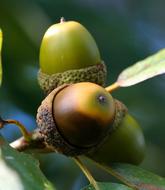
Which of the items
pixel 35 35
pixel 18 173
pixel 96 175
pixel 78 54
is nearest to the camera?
pixel 18 173

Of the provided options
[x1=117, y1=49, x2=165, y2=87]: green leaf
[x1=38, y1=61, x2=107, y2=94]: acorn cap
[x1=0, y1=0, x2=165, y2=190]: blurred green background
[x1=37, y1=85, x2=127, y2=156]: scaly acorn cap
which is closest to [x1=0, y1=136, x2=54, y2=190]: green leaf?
[x1=37, y1=85, x2=127, y2=156]: scaly acorn cap

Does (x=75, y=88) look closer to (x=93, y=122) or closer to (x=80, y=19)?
(x=93, y=122)

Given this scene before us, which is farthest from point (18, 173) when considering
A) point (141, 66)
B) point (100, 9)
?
point (100, 9)

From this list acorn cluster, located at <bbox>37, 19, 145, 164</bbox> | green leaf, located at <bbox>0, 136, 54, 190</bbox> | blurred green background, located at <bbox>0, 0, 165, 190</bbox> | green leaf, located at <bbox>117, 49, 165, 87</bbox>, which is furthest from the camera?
blurred green background, located at <bbox>0, 0, 165, 190</bbox>

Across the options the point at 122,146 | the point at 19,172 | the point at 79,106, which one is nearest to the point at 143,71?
the point at 122,146

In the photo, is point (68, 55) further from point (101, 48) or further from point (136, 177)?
point (101, 48)

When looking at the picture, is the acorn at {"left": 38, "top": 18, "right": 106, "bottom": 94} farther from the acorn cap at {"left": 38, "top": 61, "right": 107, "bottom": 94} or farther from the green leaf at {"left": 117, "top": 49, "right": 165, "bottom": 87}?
the green leaf at {"left": 117, "top": 49, "right": 165, "bottom": 87}
